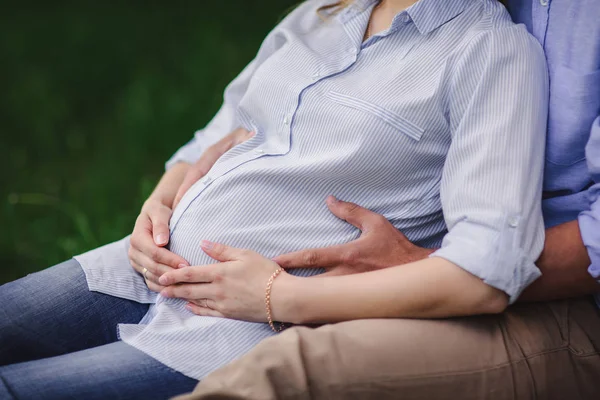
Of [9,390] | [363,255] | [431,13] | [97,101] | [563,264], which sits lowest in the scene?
[97,101]

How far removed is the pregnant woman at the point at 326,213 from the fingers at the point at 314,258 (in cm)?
4

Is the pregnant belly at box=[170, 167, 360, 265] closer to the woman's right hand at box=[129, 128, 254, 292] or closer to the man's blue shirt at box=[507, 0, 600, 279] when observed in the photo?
the woman's right hand at box=[129, 128, 254, 292]

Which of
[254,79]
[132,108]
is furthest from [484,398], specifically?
[132,108]

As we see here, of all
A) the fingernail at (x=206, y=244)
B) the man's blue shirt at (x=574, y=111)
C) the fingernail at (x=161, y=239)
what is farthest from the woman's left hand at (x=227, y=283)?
the man's blue shirt at (x=574, y=111)

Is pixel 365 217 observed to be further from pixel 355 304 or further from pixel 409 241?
pixel 355 304

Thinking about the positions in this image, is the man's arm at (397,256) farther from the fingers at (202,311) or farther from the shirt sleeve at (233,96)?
the shirt sleeve at (233,96)

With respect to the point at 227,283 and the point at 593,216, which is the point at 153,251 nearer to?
the point at 227,283

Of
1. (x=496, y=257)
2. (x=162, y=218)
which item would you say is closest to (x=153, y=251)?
(x=162, y=218)

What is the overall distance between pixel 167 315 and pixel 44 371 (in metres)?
0.31

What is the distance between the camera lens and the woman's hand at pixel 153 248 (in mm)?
1859

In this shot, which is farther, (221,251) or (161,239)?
(161,239)

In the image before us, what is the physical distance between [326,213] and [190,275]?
14.4 inches

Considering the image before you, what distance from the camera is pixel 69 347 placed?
6.20ft

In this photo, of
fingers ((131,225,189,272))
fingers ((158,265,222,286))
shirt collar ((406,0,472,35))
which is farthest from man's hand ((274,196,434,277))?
shirt collar ((406,0,472,35))
